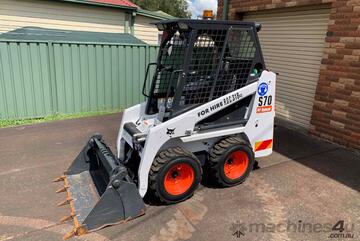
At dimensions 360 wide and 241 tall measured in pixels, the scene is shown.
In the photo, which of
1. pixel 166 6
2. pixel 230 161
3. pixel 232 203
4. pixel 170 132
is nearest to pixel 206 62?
pixel 170 132

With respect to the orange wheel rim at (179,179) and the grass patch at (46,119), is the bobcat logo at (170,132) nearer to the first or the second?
the orange wheel rim at (179,179)

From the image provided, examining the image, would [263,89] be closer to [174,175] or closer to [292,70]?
[174,175]

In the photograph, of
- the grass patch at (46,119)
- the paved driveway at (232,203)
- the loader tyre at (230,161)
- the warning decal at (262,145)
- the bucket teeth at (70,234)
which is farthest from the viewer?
the grass patch at (46,119)

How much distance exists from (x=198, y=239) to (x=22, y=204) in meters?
2.17

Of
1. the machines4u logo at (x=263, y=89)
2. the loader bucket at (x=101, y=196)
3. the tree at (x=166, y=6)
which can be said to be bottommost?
the loader bucket at (x=101, y=196)

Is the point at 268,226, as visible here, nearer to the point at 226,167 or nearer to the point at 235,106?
the point at 226,167

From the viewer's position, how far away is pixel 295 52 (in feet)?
21.1

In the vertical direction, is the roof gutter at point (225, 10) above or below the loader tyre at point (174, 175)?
above

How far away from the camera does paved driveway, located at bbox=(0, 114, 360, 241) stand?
2.97 meters

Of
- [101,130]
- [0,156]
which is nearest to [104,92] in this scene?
[101,130]

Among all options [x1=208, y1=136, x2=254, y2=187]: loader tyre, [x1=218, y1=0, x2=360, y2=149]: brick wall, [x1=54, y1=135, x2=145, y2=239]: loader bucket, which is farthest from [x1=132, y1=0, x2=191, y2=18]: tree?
[x1=208, y1=136, x2=254, y2=187]: loader tyre

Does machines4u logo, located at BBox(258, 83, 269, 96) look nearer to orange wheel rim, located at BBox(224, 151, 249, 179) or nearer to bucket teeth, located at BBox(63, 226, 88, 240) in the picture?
orange wheel rim, located at BBox(224, 151, 249, 179)

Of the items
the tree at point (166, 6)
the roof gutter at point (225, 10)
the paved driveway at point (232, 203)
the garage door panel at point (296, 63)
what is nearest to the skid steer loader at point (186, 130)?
the paved driveway at point (232, 203)

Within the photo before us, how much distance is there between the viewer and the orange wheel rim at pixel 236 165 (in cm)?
381
